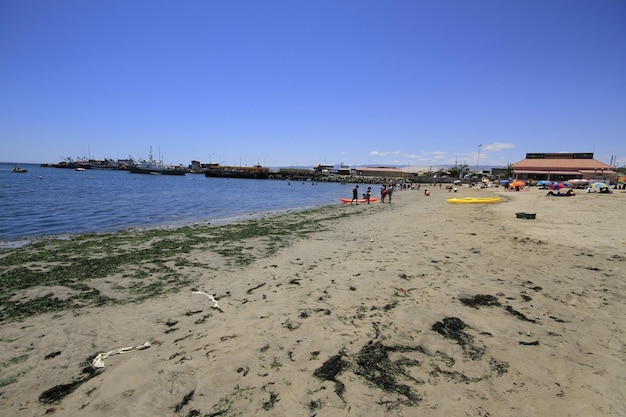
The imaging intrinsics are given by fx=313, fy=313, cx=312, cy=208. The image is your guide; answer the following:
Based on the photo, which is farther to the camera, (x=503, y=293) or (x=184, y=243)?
(x=184, y=243)

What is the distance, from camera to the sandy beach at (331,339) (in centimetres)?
348

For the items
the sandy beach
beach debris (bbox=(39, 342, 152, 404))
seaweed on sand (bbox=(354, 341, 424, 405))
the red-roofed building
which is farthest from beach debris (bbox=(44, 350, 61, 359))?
the red-roofed building

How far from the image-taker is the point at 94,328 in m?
5.43

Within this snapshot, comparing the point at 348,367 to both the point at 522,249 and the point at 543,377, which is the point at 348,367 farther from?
the point at 522,249

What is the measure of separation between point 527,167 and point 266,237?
76387 millimetres

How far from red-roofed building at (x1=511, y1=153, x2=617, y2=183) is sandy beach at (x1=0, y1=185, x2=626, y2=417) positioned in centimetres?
6836

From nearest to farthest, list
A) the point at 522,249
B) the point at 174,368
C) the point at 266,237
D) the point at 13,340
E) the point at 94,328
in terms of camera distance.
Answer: the point at 174,368, the point at 13,340, the point at 94,328, the point at 522,249, the point at 266,237

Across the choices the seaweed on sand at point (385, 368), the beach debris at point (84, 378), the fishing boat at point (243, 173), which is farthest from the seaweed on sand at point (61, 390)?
the fishing boat at point (243, 173)

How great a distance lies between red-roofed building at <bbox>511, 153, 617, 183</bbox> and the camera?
6069 cm

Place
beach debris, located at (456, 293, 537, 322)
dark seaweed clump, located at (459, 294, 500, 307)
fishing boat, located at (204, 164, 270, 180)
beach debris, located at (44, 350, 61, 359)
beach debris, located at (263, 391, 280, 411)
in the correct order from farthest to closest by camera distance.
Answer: fishing boat, located at (204, 164, 270, 180) → dark seaweed clump, located at (459, 294, 500, 307) → beach debris, located at (456, 293, 537, 322) → beach debris, located at (44, 350, 61, 359) → beach debris, located at (263, 391, 280, 411)

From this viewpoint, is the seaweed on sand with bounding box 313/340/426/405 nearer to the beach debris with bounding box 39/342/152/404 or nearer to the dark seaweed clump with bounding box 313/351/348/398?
the dark seaweed clump with bounding box 313/351/348/398

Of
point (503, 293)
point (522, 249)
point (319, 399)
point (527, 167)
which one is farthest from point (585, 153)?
point (319, 399)

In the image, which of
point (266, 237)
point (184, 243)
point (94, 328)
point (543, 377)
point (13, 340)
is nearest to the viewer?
point (543, 377)

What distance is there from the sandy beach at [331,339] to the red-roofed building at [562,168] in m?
68.4
